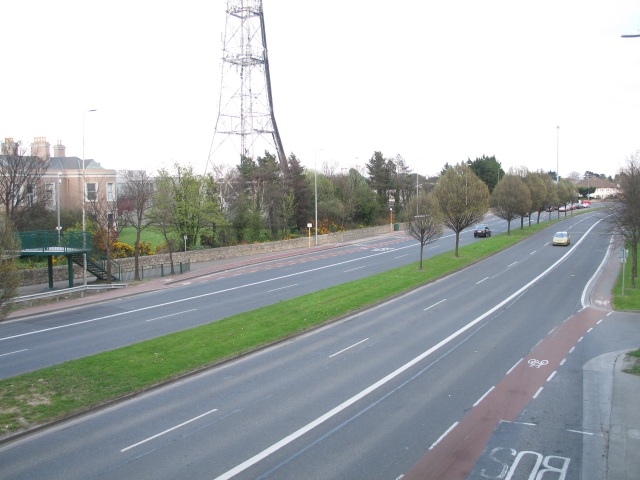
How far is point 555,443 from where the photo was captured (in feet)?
36.8

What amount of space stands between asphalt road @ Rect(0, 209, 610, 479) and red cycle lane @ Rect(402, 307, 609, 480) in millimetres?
48

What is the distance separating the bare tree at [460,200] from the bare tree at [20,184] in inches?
1202

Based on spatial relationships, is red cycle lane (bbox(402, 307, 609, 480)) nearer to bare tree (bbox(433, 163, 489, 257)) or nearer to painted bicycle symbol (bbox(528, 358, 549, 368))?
painted bicycle symbol (bbox(528, 358, 549, 368))

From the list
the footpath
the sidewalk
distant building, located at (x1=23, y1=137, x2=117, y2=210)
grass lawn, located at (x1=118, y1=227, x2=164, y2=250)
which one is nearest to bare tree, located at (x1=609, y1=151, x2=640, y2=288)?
the footpath

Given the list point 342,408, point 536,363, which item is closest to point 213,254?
point 536,363

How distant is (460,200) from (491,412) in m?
33.3

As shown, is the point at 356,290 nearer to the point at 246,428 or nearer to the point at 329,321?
the point at 329,321

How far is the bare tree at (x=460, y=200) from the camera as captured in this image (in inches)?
1753

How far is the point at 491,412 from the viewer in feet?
42.2

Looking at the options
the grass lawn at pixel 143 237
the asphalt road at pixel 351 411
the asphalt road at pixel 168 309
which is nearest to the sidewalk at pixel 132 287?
the asphalt road at pixel 168 309

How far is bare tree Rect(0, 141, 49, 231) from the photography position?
38.2 m

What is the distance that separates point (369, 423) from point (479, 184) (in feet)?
129

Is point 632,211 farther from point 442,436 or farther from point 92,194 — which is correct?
point 92,194

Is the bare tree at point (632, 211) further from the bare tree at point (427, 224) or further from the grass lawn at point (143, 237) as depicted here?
the grass lawn at point (143, 237)
